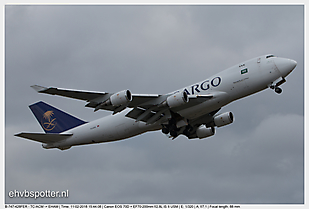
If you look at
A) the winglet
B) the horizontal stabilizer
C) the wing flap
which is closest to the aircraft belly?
the wing flap

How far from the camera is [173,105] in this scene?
99.8 feet

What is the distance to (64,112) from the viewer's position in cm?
4194

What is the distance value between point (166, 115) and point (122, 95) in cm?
616

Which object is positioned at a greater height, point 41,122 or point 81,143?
point 41,122

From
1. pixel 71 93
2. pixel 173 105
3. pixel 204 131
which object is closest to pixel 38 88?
pixel 71 93

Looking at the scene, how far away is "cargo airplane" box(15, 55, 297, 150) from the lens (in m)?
29.7

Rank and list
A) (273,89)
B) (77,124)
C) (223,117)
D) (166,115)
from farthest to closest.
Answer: (77,124) → (223,117) → (166,115) → (273,89)

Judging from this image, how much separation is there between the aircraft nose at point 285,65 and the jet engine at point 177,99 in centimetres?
831

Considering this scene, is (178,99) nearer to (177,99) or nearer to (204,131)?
(177,99)

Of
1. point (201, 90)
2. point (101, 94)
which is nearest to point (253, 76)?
point (201, 90)

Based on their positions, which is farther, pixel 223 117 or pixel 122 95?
pixel 223 117

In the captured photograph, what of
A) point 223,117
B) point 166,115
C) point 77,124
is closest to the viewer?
point 166,115

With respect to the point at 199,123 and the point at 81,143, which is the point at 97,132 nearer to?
the point at 81,143

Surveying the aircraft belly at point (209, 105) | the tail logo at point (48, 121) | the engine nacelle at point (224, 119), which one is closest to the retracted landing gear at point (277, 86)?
the aircraft belly at point (209, 105)
